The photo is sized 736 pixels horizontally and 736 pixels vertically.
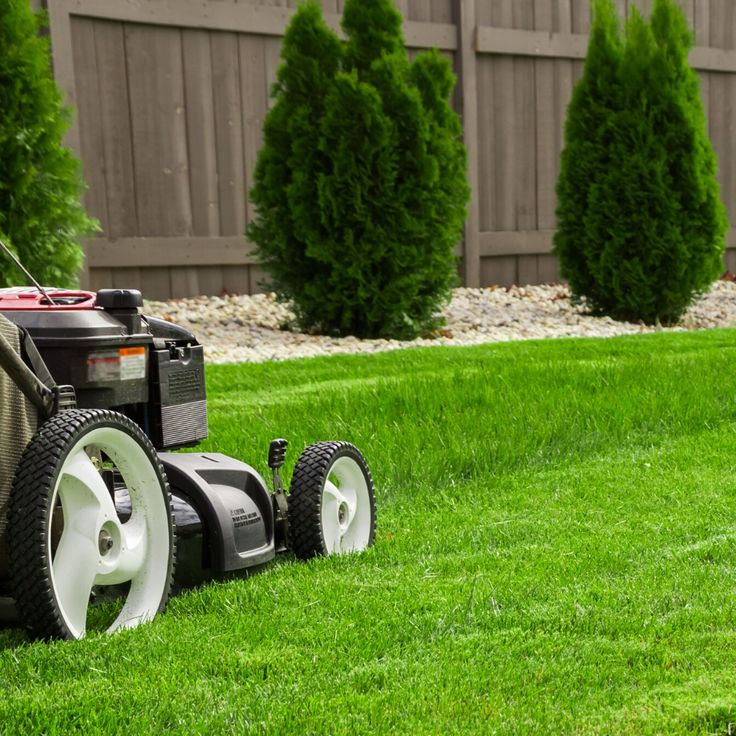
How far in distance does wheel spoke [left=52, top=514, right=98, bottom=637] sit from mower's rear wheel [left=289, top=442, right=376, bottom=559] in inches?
36.4

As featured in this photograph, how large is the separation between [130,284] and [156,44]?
1907 millimetres

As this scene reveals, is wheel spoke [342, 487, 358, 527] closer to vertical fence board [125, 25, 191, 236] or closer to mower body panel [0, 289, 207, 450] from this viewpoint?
mower body panel [0, 289, 207, 450]

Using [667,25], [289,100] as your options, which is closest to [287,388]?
[289,100]

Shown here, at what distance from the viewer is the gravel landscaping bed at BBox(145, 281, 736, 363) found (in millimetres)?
8531

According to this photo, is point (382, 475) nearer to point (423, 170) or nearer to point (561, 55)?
point (423, 170)

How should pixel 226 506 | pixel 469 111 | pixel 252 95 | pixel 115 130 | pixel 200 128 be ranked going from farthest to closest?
1. pixel 469 111
2. pixel 252 95
3. pixel 200 128
4. pixel 115 130
5. pixel 226 506

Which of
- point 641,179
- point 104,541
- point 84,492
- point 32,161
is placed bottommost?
point 104,541

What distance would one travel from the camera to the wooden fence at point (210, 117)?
9562mm

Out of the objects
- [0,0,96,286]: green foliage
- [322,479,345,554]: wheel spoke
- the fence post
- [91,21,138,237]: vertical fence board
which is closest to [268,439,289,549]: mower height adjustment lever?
[322,479,345,554]: wheel spoke

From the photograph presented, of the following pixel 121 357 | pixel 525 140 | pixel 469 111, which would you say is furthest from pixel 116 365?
pixel 525 140

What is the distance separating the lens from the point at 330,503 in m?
3.75

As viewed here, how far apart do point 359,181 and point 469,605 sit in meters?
6.06

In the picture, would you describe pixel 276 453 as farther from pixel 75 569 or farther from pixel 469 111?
pixel 469 111

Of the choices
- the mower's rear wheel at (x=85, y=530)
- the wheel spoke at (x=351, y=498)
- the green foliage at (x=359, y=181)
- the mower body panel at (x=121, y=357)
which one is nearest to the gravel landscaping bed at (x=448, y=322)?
the green foliage at (x=359, y=181)
